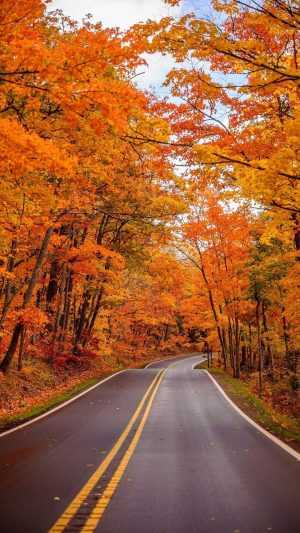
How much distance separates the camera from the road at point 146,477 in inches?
191

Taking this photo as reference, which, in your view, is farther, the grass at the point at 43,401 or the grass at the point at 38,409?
the grass at the point at 43,401

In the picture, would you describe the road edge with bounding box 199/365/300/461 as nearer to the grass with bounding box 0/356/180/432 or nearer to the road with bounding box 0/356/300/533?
the road with bounding box 0/356/300/533

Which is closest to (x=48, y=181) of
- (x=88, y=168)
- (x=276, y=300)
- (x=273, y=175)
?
(x=88, y=168)

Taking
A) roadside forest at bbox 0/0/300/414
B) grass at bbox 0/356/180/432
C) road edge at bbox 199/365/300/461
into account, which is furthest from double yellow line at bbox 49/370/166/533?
roadside forest at bbox 0/0/300/414

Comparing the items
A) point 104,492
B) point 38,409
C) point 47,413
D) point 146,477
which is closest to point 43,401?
point 38,409

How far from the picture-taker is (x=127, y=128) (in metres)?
7.45

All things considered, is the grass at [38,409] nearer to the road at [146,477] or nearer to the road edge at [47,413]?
the road edge at [47,413]

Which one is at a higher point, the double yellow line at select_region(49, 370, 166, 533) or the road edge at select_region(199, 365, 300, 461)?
the double yellow line at select_region(49, 370, 166, 533)

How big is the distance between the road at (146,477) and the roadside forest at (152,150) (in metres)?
4.46

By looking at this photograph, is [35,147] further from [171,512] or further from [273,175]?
[171,512]

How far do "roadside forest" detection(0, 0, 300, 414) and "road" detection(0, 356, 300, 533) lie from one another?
175 inches

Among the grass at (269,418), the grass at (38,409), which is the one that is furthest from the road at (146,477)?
the grass at (38,409)

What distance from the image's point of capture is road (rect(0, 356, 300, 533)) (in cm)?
485

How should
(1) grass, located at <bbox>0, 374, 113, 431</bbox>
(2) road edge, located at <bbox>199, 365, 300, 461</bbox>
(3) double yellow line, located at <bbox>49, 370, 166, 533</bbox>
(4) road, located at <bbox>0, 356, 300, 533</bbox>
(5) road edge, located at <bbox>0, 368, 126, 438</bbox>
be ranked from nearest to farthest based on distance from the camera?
(3) double yellow line, located at <bbox>49, 370, 166, 533</bbox>, (4) road, located at <bbox>0, 356, 300, 533</bbox>, (2) road edge, located at <bbox>199, 365, 300, 461</bbox>, (5) road edge, located at <bbox>0, 368, 126, 438</bbox>, (1) grass, located at <bbox>0, 374, 113, 431</bbox>
